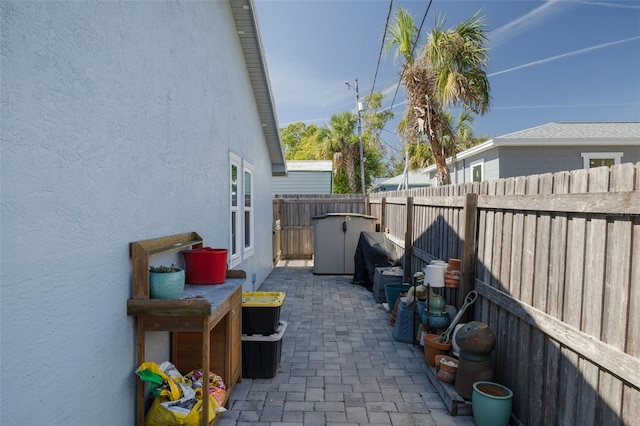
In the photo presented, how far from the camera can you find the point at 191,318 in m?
2.65

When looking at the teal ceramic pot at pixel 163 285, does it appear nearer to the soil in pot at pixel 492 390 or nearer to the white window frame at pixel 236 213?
the soil in pot at pixel 492 390

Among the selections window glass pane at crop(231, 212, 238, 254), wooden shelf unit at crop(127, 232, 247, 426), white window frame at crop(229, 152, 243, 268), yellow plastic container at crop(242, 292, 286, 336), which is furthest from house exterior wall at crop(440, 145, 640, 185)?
wooden shelf unit at crop(127, 232, 247, 426)

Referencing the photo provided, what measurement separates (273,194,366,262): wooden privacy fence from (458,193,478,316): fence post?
7.97 metres

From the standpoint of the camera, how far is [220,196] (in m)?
5.16

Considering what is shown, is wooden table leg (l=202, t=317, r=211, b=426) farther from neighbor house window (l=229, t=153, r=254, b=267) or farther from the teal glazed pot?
neighbor house window (l=229, t=153, r=254, b=267)

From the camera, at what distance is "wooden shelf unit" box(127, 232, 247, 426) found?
260cm

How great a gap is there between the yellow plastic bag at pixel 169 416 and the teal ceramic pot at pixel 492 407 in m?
2.12

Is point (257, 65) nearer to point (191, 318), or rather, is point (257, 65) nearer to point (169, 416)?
point (191, 318)

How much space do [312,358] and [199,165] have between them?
2.58 m

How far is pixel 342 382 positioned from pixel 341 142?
20782 mm

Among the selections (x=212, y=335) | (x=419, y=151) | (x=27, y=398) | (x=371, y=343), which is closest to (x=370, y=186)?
(x=419, y=151)

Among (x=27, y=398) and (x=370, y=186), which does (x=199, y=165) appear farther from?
(x=370, y=186)

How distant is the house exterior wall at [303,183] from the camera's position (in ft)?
52.9

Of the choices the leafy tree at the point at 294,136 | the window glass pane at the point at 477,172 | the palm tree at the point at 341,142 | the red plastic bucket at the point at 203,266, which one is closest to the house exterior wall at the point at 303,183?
the window glass pane at the point at 477,172
